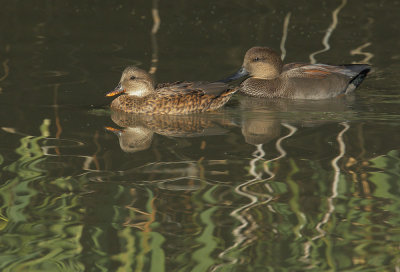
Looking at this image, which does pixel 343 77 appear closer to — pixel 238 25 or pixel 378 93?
pixel 378 93

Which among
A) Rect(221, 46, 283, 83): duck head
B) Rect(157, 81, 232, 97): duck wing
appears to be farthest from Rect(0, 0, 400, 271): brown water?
Rect(221, 46, 283, 83): duck head

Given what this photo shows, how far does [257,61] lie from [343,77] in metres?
0.97

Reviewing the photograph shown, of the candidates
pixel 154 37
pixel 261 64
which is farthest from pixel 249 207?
pixel 154 37

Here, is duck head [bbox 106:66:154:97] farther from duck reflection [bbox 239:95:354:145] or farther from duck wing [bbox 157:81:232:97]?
duck reflection [bbox 239:95:354:145]

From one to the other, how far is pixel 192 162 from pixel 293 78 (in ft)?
10.9

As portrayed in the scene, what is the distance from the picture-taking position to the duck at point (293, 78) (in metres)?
9.77

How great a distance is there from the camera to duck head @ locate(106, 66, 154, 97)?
9000 millimetres

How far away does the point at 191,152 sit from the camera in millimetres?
7156

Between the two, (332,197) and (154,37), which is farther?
(154,37)

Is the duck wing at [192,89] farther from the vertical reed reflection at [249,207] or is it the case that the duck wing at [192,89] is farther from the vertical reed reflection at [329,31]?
the vertical reed reflection at [329,31]

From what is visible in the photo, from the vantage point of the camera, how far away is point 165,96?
880 centimetres

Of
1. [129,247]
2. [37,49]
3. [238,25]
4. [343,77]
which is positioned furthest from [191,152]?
[238,25]

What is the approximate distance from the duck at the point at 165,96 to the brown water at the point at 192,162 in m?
0.16

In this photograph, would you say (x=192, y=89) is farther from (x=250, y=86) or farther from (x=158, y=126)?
(x=250, y=86)
